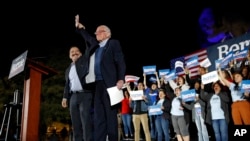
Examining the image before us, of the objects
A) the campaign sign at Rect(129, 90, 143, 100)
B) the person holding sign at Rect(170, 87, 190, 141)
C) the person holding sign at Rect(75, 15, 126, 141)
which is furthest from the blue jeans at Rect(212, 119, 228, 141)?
the person holding sign at Rect(75, 15, 126, 141)

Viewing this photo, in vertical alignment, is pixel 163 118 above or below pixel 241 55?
below

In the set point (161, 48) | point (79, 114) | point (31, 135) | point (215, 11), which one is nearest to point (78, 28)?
point (79, 114)

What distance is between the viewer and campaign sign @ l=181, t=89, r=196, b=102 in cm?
723

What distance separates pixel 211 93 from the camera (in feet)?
23.6

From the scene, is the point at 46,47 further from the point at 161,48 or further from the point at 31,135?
the point at 31,135

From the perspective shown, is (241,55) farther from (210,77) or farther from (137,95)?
(137,95)

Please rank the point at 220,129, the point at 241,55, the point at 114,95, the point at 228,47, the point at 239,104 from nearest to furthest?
the point at 114,95, the point at 239,104, the point at 220,129, the point at 241,55, the point at 228,47

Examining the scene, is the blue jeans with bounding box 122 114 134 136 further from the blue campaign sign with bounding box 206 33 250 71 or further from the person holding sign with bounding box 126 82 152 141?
the blue campaign sign with bounding box 206 33 250 71

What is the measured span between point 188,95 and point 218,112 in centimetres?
78

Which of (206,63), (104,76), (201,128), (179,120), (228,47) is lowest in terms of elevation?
(201,128)

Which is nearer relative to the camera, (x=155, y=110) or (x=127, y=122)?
(x=155, y=110)

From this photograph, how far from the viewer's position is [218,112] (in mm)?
6863

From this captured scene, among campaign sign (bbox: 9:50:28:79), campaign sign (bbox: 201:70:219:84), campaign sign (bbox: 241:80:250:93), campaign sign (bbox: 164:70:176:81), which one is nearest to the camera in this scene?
campaign sign (bbox: 9:50:28:79)

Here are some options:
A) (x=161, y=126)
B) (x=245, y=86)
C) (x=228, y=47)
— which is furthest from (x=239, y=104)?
(x=228, y=47)
